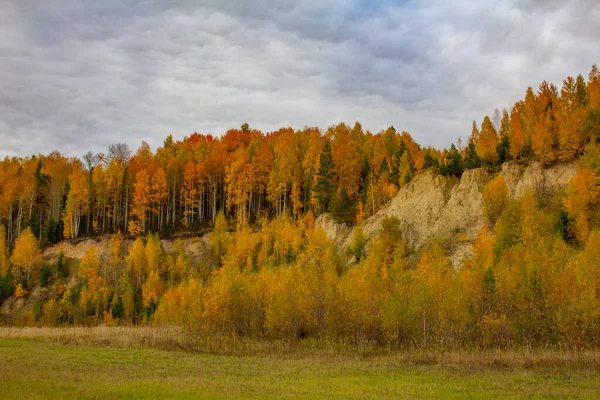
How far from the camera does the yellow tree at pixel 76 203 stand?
87.7 metres

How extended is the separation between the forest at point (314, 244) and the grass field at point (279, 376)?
424 inches

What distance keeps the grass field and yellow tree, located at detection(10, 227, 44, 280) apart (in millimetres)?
55032

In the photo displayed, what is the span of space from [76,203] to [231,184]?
30586mm

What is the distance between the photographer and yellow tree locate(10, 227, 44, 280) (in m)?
77.4

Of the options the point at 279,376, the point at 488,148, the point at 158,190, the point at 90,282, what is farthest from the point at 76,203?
the point at 279,376

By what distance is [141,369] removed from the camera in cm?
2228

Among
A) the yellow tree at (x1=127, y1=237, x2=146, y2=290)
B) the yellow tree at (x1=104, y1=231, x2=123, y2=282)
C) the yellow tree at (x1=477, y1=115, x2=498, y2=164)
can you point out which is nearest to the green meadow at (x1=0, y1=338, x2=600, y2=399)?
the yellow tree at (x1=127, y1=237, x2=146, y2=290)

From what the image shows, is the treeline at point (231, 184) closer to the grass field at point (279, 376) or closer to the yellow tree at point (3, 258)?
the yellow tree at point (3, 258)

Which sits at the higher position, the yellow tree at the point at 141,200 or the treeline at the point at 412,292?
the yellow tree at the point at 141,200

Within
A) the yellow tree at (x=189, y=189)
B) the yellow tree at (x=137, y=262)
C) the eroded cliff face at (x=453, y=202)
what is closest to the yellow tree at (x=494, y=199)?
the eroded cliff face at (x=453, y=202)

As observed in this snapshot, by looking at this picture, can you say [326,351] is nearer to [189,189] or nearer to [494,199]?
[494,199]

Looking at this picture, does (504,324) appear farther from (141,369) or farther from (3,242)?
(3,242)

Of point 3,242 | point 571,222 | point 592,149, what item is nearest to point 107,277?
point 3,242

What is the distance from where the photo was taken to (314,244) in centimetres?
7038
